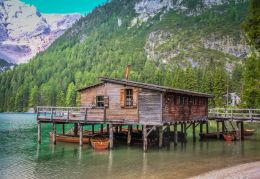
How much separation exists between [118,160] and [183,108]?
13.4 metres

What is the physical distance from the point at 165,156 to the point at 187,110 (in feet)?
35.5

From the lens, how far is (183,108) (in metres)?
40.1

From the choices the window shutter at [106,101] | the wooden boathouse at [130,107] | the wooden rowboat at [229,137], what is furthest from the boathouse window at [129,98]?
the wooden rowboat at [229,137]

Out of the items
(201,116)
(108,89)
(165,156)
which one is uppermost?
(108,89)

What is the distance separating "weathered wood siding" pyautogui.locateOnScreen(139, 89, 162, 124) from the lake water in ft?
11.6

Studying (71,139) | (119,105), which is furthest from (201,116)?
(71,139)

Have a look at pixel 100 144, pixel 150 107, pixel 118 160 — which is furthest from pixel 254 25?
pixel 100 144

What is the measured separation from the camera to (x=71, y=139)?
42531 mm

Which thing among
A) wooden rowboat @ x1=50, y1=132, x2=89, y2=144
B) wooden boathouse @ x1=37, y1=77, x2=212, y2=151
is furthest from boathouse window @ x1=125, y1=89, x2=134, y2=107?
wooden rowboat @ x1=50, y1=132, x2=89, y2=144

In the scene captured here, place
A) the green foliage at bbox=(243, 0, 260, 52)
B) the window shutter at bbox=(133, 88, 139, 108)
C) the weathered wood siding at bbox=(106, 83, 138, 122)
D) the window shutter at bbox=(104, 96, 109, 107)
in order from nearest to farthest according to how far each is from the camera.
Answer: the green foliage at bbox=(243, 0, 260, 52), the window shutter at bbox=(133, 88, 139, 108), the weathered wood siding at bbox=(106, 83, 138, 122), the window shutter at bbox=(104, 96, 109, 107)

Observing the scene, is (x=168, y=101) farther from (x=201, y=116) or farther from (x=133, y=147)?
(x=201, y=116)

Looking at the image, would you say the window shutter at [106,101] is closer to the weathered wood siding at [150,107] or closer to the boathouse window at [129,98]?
the boathouse window at [129,98]

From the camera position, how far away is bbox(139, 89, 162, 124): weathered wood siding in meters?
34.2

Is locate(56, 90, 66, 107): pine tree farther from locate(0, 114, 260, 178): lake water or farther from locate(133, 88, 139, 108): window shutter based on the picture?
locate(133, 88, 139, 108): window shutter
